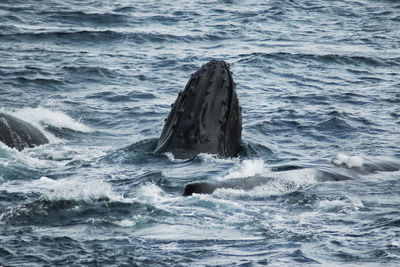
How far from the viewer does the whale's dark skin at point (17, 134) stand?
44.2 ft

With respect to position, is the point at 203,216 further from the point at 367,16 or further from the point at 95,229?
the point at 367,16

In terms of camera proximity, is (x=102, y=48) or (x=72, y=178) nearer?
(x=72, y=178)

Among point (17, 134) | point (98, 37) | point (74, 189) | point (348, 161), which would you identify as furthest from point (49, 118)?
point (98, 37)

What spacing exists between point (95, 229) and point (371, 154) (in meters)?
6.69

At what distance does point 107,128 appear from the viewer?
17.0m

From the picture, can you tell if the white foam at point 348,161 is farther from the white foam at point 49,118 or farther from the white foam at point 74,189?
the white foam at point 49,118

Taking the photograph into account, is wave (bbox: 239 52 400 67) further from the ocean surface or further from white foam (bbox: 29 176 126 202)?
white foam (bbox: 29 176 126 202)

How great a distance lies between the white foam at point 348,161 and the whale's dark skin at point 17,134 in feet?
15.9

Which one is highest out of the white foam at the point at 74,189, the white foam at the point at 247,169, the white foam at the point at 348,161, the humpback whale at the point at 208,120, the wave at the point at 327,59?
the humpback whale at the point at 208,120

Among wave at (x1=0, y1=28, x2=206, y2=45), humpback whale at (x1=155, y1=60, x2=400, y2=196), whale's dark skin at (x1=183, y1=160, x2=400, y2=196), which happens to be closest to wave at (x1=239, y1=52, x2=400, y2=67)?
wave at (x1=0, y1=28, x2=206, y2=45)

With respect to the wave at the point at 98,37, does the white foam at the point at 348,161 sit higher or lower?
lower

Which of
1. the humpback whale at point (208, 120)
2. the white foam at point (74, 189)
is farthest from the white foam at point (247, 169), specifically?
the white foam at point (74, 189)

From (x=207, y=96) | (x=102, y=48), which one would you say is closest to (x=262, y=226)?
(x=207, y=96)

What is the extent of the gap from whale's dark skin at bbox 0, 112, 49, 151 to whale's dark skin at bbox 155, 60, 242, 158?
250 centimetres
